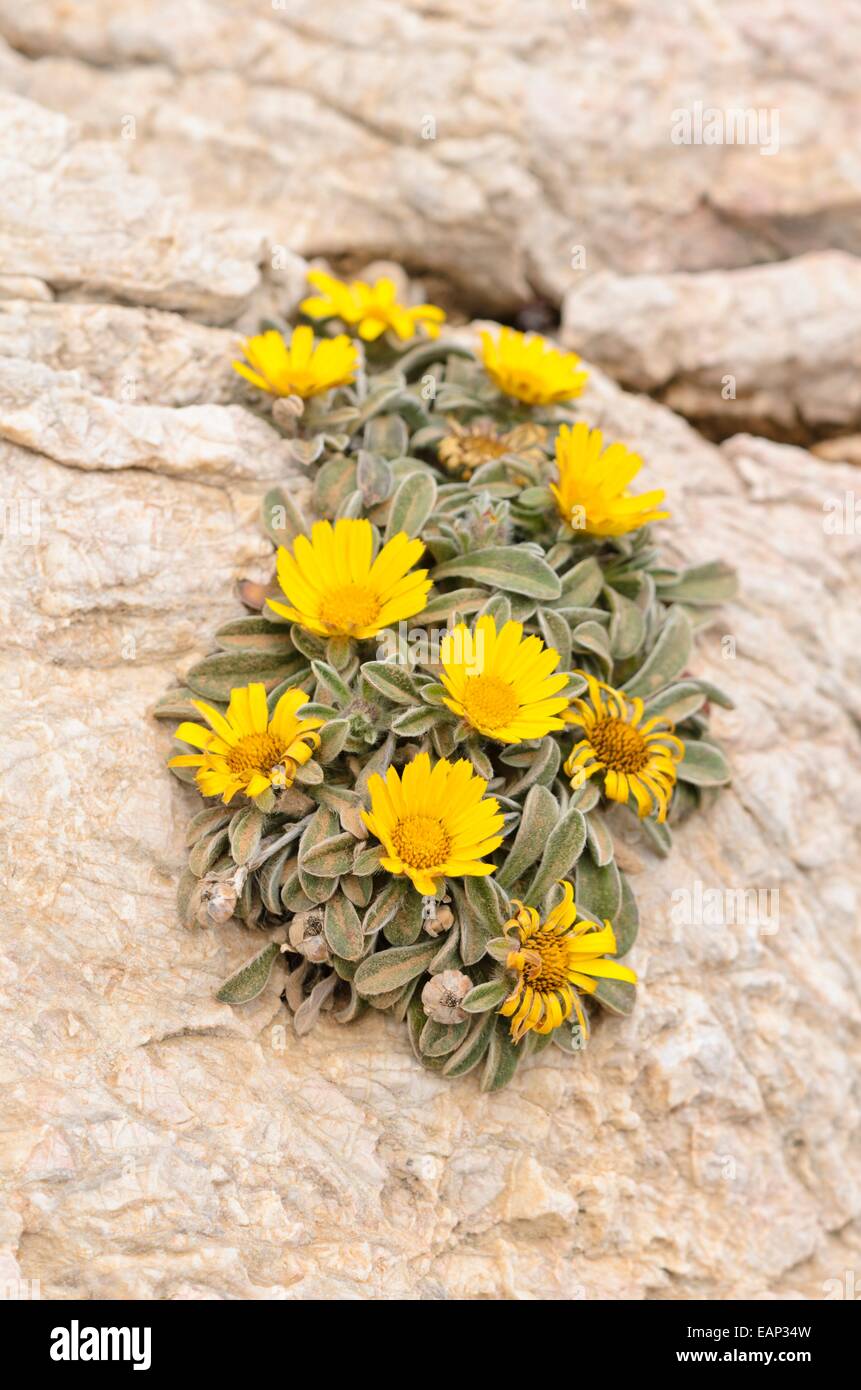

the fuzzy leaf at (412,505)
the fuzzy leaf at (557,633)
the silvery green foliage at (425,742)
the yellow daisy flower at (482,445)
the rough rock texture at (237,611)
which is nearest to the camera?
the rough rock texture at (237,611)

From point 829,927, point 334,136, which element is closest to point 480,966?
point 829,927

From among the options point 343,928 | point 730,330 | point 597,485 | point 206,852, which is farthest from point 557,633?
point 730,330

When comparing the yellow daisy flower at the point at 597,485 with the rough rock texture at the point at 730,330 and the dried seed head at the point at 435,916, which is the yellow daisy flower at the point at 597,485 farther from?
the rough rock texture at the point at 730,330

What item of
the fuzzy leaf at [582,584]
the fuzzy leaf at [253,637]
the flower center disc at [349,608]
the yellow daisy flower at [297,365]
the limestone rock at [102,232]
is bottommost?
the fuzzy leaf at [253,637]

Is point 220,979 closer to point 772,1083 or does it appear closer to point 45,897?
point 45,897

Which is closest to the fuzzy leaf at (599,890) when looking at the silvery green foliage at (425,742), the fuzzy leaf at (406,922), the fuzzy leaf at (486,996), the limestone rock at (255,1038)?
the silvery green foliage at (425,742)

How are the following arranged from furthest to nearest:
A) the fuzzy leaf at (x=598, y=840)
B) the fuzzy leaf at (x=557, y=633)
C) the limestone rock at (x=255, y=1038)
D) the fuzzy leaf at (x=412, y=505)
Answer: the fuzzy leaf at (x=412, y=505)
the fuzzy leaf at (x=557, y=633)
the fuzzy leaf at (x=598, y=840)
the limestone rock at (x=255, y=1038)
